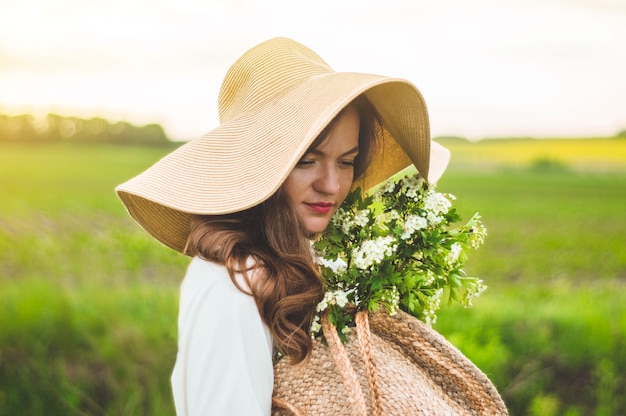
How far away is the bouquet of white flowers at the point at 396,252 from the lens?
158 cm

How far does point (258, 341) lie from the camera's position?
1.47 metres

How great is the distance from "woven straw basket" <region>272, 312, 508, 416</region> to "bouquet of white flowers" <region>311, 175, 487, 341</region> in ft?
0.20

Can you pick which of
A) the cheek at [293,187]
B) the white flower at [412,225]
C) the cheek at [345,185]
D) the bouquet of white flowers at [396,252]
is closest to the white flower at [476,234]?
the bouquet of white flowers at [396,252]

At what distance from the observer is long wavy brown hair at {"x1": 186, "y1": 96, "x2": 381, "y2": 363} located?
5.02ft

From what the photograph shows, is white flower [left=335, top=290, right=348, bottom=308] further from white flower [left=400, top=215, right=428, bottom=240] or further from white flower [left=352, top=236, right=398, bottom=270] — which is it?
white flower [left=400, top=215, right=428, bottom=240]

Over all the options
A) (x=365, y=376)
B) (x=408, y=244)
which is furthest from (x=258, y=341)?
(x=408, y=244)

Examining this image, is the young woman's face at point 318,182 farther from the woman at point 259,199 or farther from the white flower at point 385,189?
the white flower at point 385,189

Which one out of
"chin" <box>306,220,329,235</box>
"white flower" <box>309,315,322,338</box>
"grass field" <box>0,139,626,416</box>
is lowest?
"grass field" <box>0,139,626,416</box>

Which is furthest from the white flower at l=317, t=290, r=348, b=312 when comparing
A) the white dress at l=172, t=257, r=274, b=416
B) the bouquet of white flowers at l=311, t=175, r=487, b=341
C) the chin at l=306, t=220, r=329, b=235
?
the chin at l=306, t=220, r=329, b=235

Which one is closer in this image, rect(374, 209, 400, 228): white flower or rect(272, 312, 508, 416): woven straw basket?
rect(272, 312, 508, 416): woven straw basket

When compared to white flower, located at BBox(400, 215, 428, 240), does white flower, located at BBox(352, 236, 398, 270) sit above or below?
below

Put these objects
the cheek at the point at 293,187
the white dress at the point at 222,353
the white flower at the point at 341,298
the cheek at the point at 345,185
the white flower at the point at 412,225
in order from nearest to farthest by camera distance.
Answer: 1. the white dress at the point at 222,353
2. the white flower at the point at 341,298
3. the white flower at the point at 412,225
4. the cheek at the point at 293,187
5. the cheek at the point at 345,185

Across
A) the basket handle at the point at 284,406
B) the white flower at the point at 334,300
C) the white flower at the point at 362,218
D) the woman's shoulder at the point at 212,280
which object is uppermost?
the white flower at the point at 362,218

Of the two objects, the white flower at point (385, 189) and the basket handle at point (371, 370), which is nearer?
the basket handle at point (371, 370)
